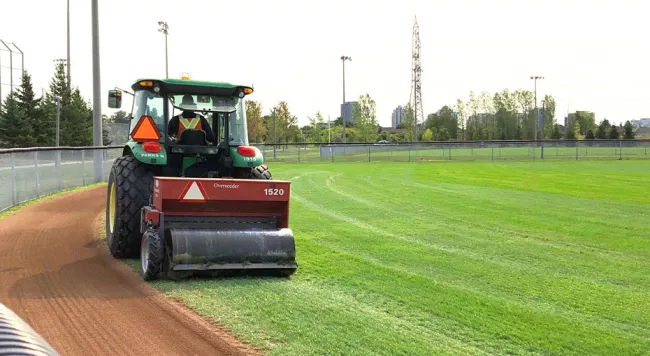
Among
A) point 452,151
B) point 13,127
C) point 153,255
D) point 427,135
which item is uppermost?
point 427,135

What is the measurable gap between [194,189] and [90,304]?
177 centimetres

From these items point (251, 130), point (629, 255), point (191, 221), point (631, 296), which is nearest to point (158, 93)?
point (191, 221)

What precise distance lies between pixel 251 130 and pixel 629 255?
64.8 m

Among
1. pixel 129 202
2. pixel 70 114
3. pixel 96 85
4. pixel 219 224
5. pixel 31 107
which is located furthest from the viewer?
pixel 70 114

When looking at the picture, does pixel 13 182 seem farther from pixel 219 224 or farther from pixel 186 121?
pixel 219 224

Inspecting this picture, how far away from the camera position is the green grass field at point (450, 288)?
5082 mm

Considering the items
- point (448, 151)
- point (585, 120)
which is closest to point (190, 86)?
point (448, 151)

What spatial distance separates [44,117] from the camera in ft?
152

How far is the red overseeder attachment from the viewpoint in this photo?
6.91 meters

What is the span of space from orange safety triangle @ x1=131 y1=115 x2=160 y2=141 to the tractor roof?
589 millimetres

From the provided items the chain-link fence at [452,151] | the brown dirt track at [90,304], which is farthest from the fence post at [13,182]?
the chain-link fence at [452,151]

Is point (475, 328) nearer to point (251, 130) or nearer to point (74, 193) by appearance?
point (74, 193)

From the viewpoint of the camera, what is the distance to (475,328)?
535 cm

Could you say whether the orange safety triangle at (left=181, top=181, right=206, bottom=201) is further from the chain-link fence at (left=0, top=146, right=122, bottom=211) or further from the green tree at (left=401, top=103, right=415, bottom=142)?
the green tree at (left=401, top=103, right=415, bottom=142)
